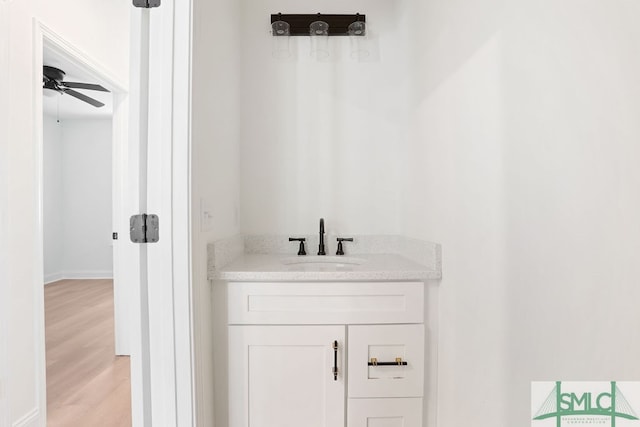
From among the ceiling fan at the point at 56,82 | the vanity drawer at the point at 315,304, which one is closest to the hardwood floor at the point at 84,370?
the vanity drawer at the point at 315,304

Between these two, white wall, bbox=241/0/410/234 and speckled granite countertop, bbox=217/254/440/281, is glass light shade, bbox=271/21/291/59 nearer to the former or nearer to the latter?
white wall, bbox=241/0/410/234

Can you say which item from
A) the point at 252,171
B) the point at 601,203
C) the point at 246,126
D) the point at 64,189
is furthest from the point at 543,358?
the point at 64,189

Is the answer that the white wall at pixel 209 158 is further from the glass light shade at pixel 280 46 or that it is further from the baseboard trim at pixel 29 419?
the baseboard trim at pixel 29 419

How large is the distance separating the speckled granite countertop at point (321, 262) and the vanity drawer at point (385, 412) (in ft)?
1.68

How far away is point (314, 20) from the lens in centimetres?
192

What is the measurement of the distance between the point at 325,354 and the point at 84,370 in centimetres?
202

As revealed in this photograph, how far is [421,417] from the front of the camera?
1368 mm

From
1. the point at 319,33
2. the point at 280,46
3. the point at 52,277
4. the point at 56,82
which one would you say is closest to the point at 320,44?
the point at 319,33

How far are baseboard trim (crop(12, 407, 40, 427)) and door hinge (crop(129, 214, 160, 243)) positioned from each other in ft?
4.32

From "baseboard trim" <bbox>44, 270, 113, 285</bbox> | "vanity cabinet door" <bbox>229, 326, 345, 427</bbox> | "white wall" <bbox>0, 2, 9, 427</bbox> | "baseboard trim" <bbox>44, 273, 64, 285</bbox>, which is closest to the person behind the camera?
"vanity cabinet door" <bbox>229, 326, 345, 427</bbox>

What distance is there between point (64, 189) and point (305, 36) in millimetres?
5490

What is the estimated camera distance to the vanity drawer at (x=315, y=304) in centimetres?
135

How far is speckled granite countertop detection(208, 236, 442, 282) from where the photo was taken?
1.35 metres

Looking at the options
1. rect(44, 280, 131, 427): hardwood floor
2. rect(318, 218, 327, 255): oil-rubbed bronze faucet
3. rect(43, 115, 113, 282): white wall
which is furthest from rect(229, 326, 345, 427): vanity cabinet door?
rect(43, 115, 113, 282): white wall
